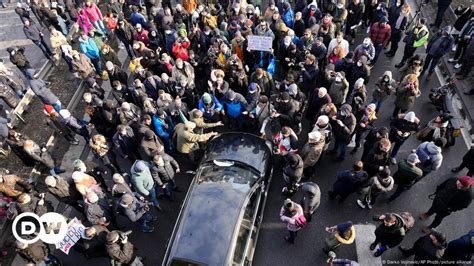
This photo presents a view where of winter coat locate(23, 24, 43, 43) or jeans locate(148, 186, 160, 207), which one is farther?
winter coat locate(23, 24, 43, 43)

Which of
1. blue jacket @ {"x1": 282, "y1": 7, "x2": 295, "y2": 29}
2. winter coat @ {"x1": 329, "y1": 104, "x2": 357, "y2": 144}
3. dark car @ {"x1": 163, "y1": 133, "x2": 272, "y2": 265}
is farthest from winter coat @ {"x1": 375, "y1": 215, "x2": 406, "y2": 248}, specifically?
blue jacket @ {"x1": 282, "y1": 7, "x2": 295, "y2": 29}

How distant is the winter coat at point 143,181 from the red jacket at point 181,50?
457 cm

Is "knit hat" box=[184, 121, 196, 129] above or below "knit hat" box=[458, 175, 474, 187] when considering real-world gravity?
above

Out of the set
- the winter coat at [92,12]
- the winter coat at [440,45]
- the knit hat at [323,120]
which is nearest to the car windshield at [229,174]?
the knit hat at [323,120]

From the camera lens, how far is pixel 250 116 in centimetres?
936

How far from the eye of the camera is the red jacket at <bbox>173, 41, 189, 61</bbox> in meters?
10.8

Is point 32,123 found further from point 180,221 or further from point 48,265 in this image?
point 180,221

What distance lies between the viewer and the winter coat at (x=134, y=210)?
738cm

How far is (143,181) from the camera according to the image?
7.78 m

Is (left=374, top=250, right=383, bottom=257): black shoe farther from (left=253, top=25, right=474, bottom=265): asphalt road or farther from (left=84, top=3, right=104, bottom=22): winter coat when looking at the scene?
(left=84, top=3, right=104, bottom=22): winter coat

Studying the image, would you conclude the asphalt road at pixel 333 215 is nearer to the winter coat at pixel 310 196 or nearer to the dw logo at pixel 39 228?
the winter coat at pixel 310 196

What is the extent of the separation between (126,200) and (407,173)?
20.2ft

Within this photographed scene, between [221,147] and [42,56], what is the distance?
10782 millimetres

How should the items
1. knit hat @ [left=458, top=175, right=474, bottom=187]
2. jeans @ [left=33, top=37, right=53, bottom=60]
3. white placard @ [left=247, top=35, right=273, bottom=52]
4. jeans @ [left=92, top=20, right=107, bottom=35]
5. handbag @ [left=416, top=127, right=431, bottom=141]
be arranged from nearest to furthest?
knit hat @ [left=458, top=175, right=474, bottom=187]
handbag @ [left=416, top=127, right=431, bottom=141]
white placard @ [left=247, top=35, right=273, bottom=52]
jeans @ [left=33, top=37, right=53, bottom=60]
jeans @ [left=92, top=20, right=107, bottom=35]
